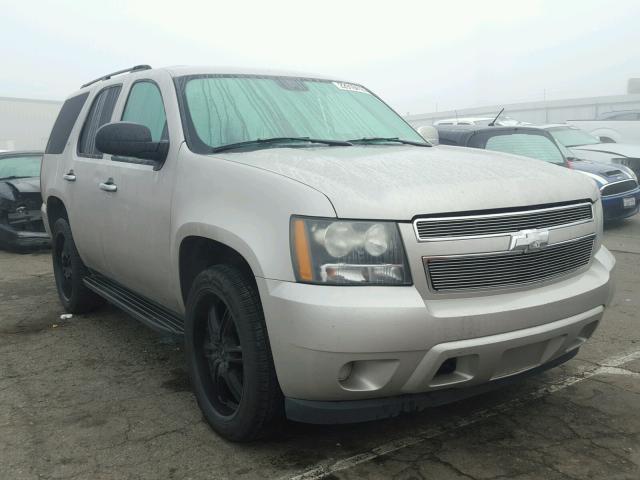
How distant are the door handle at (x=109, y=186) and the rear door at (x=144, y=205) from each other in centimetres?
2

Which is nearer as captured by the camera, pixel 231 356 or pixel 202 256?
pixel 231 356

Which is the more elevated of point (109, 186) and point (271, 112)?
point (271, 112)

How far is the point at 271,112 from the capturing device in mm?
3549

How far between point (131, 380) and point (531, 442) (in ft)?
7.45

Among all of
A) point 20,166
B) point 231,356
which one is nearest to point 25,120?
point 20,166

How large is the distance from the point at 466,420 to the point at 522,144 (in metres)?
6.26

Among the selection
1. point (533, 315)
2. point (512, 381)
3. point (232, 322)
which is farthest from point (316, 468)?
point (533, 315)

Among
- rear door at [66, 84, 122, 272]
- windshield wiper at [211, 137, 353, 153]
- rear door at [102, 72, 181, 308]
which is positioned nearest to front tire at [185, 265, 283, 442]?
rear door at [102, 72, 181, 308]

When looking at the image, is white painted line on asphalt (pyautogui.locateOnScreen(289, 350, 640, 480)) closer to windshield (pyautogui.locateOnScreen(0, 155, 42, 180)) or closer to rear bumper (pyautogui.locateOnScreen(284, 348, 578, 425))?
rear bumper (pyautogui.locateOnScreen(284, 348, 578, 425))

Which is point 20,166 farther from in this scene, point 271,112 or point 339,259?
point 339,259

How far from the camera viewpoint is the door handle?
383 cm

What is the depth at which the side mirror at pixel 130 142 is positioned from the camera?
10.8ft

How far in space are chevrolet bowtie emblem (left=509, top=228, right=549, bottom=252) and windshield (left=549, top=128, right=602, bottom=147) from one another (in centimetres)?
974

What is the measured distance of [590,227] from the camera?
296cm
